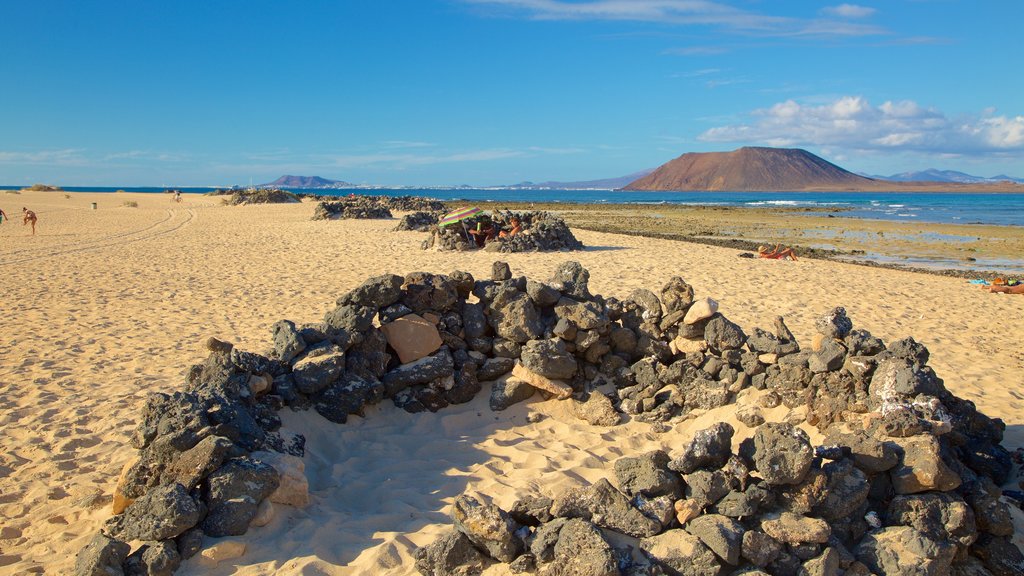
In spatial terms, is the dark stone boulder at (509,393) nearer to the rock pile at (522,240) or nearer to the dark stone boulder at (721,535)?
the dark stone boulder at (721,535)

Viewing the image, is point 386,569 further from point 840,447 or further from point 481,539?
point 840,447

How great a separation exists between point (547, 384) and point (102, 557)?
4047 millimetres

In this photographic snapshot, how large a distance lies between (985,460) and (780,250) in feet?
55.8

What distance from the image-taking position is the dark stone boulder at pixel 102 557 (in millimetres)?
3758

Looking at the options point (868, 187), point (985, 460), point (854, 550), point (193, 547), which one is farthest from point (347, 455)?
point (868, 187)

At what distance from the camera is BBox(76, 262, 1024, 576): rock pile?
3.88 metres

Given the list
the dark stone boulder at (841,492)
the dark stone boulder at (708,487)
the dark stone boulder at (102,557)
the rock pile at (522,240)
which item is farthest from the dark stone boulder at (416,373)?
the rock pile at (522,240)

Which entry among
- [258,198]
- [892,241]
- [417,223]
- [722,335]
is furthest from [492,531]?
[258,198]

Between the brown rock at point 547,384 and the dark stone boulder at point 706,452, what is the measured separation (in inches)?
101

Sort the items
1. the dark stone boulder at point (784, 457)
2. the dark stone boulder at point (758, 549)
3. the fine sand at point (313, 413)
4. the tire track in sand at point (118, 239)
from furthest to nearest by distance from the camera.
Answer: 1. the tire track in sand at point (118, 239)
2. the fine sand at point (313, 413)
3. the dark stone boulder at point (784, 457)
4. the dark stone boulder at point (758, 549)

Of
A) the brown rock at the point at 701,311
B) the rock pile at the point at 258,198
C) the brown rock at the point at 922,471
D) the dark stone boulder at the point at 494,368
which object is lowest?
the dark stone boulder at the point at 494,368

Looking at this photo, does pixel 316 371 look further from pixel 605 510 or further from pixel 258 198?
pixel 258 198

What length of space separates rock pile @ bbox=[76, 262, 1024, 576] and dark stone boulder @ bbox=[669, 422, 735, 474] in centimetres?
1

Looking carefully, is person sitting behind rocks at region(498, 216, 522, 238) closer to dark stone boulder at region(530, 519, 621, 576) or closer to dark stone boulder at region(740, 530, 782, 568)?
dark stone boulder at region(530, 519, 621, 576)
